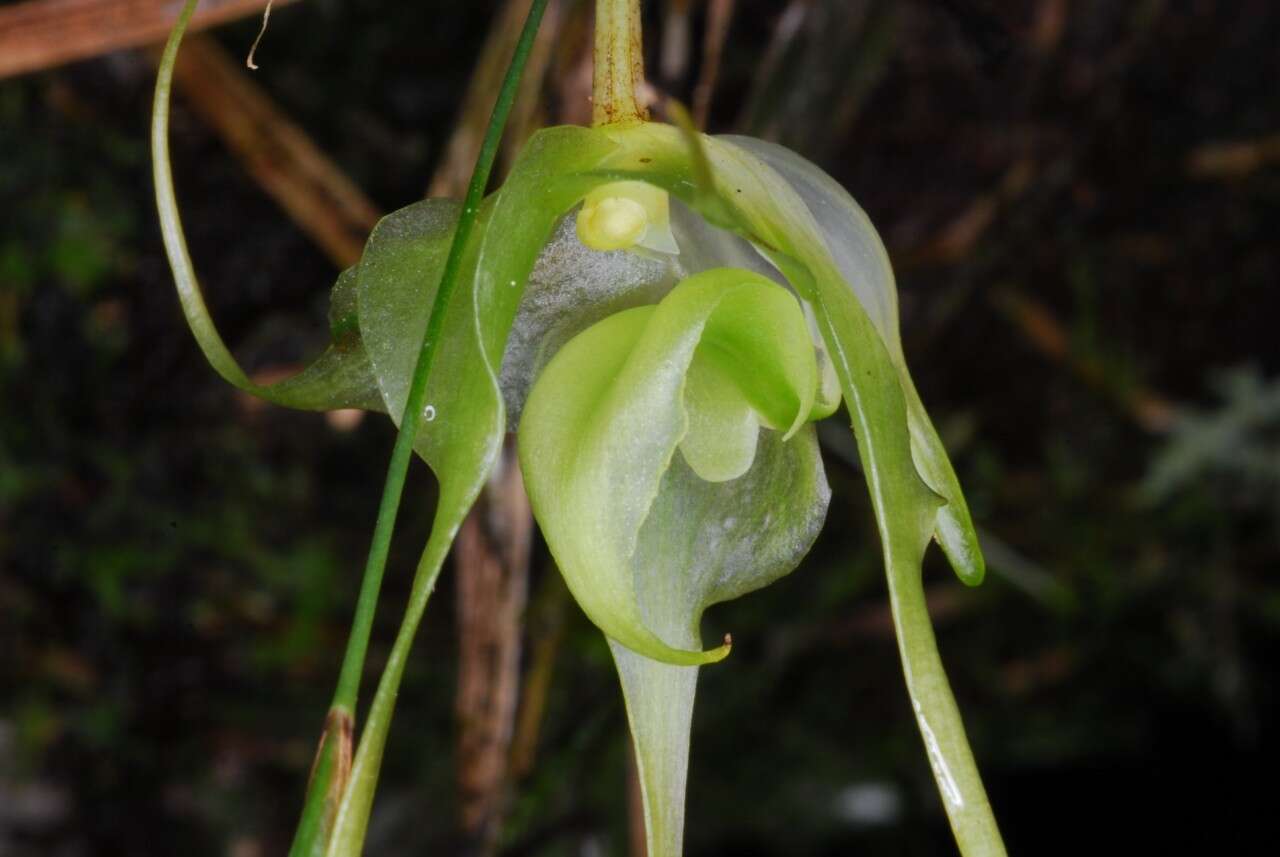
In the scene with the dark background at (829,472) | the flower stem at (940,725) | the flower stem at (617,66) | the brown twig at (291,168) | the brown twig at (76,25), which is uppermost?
the flower stem at (617,66)

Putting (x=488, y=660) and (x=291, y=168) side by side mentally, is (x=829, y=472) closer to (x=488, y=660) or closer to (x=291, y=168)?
(x=488, y=660)

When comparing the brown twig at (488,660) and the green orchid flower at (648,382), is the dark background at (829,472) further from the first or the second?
the green orchid flower at (648,382)

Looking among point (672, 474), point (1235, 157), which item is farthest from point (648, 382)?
point (1235, 157)

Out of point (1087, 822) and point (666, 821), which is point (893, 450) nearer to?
point (666, 821)

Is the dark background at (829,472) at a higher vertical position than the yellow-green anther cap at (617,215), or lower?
lower

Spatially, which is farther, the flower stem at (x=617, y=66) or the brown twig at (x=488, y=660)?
the brown twig at (x=488, y=660)

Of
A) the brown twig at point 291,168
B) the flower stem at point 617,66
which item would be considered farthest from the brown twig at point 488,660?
the flower stem at point 617,66

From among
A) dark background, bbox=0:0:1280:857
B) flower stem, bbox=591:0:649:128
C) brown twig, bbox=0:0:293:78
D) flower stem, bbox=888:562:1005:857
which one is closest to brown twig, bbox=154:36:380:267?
dark background, bbox=0:0:1280:857
